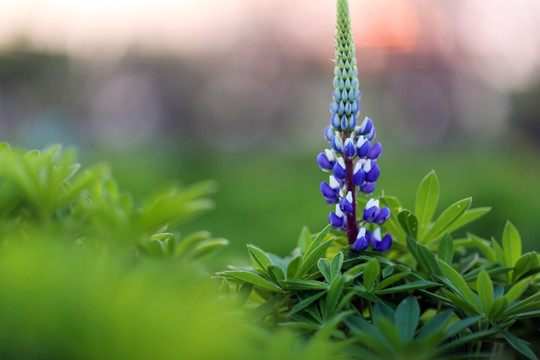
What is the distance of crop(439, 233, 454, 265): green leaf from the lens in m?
1.38

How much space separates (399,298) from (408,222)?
0.73 ft

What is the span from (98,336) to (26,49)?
114 feet

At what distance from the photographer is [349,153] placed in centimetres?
147

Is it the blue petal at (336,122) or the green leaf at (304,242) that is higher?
the blue petal at (336,122)

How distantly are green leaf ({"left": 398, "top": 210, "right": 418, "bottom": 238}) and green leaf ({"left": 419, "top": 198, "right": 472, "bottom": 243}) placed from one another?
11 centimetres

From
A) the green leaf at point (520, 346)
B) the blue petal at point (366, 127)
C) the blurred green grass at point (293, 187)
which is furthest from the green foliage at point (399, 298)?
the blurred green grass at point (293, 187)

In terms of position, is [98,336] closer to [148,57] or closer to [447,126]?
[447,126]

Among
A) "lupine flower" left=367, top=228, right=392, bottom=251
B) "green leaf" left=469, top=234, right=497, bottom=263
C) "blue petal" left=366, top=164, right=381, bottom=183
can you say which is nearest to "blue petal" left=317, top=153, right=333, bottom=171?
"blue petal" left=366, top=164, right=381, bottom=183

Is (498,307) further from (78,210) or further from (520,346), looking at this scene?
(78,210)

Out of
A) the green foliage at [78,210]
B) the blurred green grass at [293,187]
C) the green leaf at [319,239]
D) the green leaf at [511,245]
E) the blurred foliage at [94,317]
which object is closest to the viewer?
the blurred foliage at [94,317]

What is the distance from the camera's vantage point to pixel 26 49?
3181 centimetres

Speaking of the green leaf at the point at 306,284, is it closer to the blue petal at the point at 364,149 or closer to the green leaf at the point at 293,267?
the green leaf at the point at 293,267

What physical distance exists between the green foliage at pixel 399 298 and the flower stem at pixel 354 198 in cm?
5

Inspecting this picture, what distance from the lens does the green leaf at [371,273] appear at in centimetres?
121
